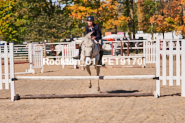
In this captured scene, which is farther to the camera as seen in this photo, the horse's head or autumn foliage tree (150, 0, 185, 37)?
autumn foliage tree (150, 0, 185, 37)

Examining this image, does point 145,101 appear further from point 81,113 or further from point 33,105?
point 33,105

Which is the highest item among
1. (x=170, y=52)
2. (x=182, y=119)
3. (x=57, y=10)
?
(x=57, y=10)

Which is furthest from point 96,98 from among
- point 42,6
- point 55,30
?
point 42,6

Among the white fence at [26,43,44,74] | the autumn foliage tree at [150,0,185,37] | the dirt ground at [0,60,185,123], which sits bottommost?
the dirt ground at [0,60,185,123]

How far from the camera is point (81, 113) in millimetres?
7078

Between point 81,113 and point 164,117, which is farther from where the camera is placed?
point 81,113

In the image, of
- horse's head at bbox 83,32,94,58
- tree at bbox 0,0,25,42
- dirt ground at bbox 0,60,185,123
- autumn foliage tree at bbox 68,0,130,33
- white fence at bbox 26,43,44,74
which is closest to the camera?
dirt ground at bbox 0,60,185,123

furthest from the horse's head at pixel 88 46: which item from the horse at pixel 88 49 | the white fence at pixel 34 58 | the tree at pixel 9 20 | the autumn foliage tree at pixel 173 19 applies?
the tree at pixel 9 20

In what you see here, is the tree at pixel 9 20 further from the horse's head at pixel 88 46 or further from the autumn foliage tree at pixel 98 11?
the horse's head at pixel 88 46

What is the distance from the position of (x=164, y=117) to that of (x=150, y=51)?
16960 millimetres

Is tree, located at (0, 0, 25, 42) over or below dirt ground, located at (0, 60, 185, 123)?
over

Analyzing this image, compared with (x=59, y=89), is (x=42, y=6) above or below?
above

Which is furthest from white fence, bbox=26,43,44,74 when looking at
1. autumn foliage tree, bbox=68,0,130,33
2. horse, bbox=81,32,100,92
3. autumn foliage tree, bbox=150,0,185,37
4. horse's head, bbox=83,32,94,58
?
autumn foliage tree, bbox=68,0,130,33

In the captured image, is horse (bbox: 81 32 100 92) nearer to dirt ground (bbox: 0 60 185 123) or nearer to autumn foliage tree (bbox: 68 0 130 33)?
dirt ground (bbox: 0 60 185 123)
